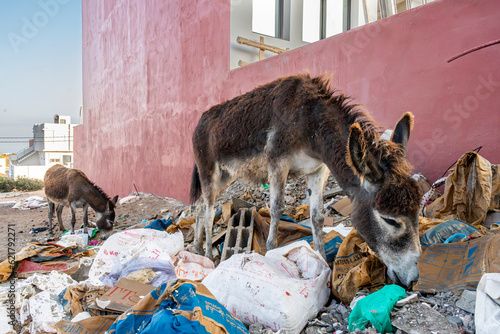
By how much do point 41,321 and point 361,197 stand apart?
8.75 feet

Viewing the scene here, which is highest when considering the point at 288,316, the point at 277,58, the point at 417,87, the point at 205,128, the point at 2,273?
the point at 277,58

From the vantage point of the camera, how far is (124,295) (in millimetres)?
2609

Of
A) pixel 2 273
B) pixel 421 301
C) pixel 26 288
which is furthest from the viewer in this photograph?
pixel 2 273

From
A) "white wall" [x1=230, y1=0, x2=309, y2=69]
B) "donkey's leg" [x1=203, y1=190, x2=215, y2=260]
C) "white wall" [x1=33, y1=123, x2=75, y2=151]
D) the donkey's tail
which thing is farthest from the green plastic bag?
"white wall" [x1=33, y1=123, x2=75, y2=151]

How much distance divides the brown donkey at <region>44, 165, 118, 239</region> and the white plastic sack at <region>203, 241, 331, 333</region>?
4.97 metres

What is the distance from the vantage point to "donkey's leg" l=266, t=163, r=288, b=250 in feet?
11.2

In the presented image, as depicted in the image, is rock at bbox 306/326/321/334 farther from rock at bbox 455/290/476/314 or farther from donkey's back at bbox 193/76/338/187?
donkey's back at bbox 193/76/338/187

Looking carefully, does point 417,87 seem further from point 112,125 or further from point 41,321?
point 112,125

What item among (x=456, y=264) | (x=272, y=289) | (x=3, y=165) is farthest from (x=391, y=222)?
(x=3, y=165)

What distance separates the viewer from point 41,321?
2.67 metres

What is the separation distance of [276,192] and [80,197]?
570 centimetres

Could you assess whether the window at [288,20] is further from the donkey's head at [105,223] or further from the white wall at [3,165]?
the white wall at [3,165]

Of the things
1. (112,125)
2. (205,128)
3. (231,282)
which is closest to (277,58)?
(205,128)

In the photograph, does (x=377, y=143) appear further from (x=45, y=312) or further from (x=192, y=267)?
(x=45, y=312)
